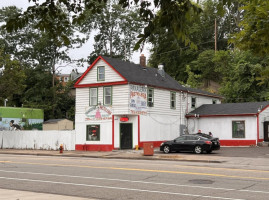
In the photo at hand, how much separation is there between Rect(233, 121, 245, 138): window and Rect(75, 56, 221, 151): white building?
18.6ft

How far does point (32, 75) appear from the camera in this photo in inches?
2389

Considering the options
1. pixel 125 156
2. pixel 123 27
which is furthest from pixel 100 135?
pixel 123 27

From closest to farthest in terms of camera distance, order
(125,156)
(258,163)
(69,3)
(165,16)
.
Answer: (165,16) < (69,3) < (258,163) < (125,156)

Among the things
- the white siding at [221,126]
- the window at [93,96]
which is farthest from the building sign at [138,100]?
the white siding at [221,126]

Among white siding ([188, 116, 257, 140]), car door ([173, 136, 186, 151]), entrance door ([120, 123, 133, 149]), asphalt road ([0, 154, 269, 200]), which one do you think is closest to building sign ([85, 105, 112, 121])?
entrance door ([120, 123, 133, 149])

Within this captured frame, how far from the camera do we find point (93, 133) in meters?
33.8

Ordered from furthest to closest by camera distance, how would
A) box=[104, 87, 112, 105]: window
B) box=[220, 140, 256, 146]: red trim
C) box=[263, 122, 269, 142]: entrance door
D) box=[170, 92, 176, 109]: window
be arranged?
box=[170, 92, 176, 109]: window, box=[263, 122, 269, 142]: entrance door, box=[220, 140, 256, 146]: red trim, box=[104, 87, 112, 105]: window

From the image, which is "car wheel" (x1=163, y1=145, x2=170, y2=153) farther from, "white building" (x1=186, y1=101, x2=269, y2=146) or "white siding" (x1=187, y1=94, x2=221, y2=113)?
"white siding" (x1=187, y1=94, x2=221, y2=113)

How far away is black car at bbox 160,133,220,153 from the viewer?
28.2 metres

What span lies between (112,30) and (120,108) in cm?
3684

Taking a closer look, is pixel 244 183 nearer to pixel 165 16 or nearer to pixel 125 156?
pixel 165 16

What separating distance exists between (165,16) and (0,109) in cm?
4005

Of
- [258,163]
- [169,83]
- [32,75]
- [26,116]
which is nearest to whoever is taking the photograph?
[258,163]

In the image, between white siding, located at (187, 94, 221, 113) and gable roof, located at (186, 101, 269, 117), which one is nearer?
gable roof, located at (186, 101, 269, 117)
